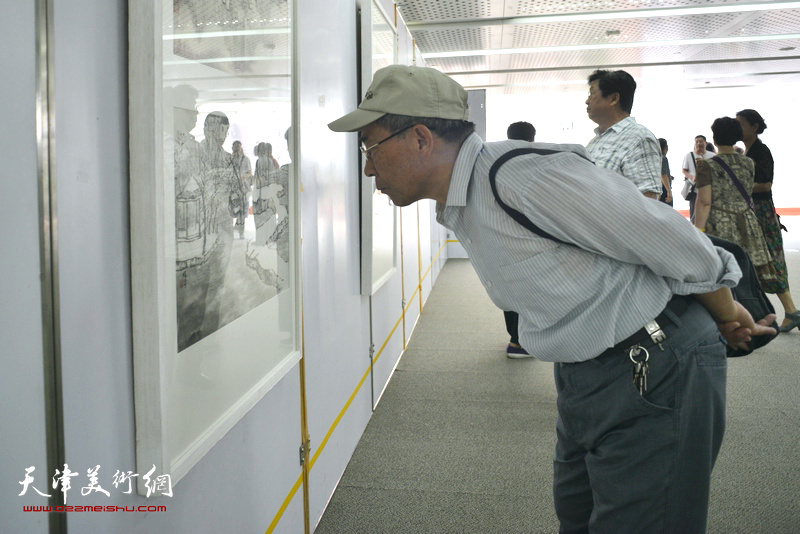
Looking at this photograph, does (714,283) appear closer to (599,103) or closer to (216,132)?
(216,132)

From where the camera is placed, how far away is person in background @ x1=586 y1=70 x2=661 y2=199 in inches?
113

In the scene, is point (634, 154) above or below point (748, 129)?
below

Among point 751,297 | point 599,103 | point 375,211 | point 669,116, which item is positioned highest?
point 669,116

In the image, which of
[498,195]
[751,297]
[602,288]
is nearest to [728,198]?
[751,297]

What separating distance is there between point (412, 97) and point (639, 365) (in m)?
0.71

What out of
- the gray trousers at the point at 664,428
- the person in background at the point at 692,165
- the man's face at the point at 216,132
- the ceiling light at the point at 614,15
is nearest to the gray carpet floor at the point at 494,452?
the gray trousers at the point at 664,428

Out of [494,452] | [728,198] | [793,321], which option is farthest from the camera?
[793,321]

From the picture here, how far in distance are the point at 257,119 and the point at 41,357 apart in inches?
31.9

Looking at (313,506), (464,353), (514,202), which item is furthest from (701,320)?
(464,353)

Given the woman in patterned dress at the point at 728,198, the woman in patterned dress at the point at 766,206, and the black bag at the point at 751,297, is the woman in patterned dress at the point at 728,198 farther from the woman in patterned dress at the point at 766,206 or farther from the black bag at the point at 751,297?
the black bag at the point at 751,297

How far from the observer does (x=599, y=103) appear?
3.01 m

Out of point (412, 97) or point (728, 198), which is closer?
point (412, 97)

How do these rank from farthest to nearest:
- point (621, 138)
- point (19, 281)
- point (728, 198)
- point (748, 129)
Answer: point (748, 129)
point (728, 198)
point (621, 138)
point (19, 281)

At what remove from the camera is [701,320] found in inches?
49.3
